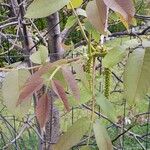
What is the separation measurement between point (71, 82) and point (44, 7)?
0.13 meters

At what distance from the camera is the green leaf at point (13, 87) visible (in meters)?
0.72

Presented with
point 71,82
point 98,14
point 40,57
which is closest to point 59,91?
point 71,82

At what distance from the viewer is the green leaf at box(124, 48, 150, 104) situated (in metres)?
0.58

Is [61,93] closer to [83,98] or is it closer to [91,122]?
[91,122]

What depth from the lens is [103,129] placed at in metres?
0.66

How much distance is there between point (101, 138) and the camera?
2.13 feet

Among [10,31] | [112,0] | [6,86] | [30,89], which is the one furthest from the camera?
[10,31]

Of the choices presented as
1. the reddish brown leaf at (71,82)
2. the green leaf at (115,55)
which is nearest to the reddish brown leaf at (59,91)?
the reddish brown leaf at (71,82)

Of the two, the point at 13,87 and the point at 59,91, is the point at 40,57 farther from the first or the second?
the point at 59,91

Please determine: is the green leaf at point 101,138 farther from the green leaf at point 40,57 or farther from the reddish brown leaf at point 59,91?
the green leaf at point 40,57

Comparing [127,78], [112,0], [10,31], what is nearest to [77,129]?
[127,78]

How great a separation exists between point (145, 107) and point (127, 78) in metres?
3.28

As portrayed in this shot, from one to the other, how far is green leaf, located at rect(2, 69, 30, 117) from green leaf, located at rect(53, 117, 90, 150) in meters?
0.12

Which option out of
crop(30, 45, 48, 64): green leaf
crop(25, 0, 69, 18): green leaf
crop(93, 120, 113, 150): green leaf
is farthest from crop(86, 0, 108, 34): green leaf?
crop(30, 45, 48, 64): green leaf
